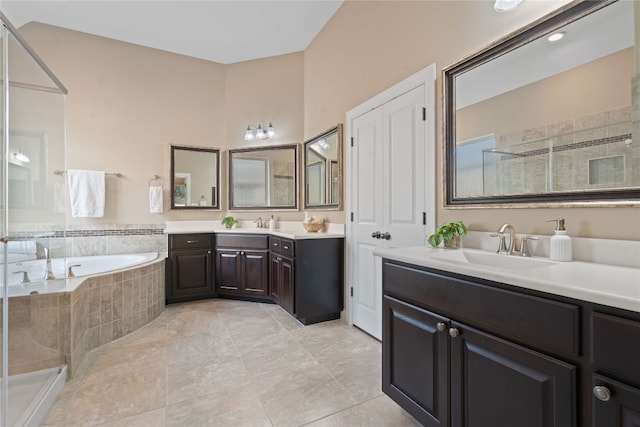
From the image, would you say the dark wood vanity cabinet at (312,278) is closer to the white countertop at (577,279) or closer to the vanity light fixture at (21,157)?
the white countertop at (577,279)

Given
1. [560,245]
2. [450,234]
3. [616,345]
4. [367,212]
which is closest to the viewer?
[616,345]

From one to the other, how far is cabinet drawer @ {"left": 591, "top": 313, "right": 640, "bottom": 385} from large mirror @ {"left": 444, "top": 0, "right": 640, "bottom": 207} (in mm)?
630

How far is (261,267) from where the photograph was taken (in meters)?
3.55

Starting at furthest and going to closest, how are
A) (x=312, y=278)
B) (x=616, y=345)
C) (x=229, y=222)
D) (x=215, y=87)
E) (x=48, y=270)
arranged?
(x=215, y=87) < (x=229, y=222) < (x=312, y=278) < (x=48, y=270) < (x=616, y=345)

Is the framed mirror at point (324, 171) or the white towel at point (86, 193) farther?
the white towel at point (86, 193)

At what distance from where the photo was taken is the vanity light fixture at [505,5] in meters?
1.45

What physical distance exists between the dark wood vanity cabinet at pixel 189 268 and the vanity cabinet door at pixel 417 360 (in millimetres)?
2774

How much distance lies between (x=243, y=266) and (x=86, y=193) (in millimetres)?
2027

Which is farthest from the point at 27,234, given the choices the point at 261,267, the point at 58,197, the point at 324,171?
the point at 324,171

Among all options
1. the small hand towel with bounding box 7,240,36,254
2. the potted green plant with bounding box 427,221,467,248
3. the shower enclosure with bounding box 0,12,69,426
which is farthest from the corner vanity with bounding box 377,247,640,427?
the small hand towel with bounding box 7,240,36,254

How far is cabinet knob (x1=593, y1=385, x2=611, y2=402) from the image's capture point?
0.77m

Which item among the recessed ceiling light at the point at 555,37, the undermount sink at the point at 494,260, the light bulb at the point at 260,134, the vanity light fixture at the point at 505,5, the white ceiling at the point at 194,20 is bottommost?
the undermount sink at the point at 494,260

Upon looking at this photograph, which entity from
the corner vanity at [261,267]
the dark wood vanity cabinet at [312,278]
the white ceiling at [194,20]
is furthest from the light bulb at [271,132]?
the dark wood vanity cabinet at [312,278]

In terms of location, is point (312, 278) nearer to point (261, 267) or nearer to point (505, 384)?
point (261, 267)
